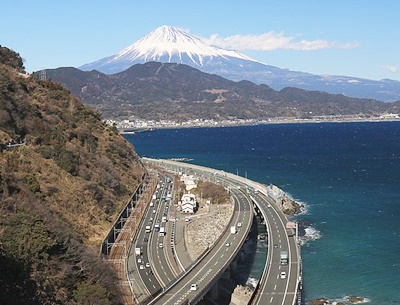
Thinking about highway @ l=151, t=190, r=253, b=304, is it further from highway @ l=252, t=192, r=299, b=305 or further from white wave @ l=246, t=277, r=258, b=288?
highway @ l=252, t=192, r=299, b=305

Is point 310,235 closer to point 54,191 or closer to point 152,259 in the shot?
point 152,259

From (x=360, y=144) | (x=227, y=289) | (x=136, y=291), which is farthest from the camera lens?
(x=360, y=144)

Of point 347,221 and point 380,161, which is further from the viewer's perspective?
point 380,161

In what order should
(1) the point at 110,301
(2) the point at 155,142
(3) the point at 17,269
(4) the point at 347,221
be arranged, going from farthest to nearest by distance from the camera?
(2) the point at 155,142
(4) the point at 347,221
(1) the point at 110,301
(3) the point at 17,269

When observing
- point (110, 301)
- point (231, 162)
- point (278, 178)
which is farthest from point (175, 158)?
point (110, 301)

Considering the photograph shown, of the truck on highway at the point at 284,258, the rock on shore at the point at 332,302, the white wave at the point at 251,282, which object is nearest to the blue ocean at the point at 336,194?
the rock on shore at the point at 332,302

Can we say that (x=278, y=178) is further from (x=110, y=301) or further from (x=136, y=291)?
(x=110, y=301)

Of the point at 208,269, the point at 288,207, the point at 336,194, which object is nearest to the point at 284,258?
the point at 208,269
